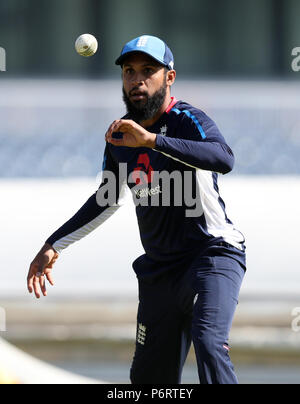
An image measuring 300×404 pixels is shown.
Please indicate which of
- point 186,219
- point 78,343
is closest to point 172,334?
point 186,219

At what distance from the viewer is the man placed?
447 cm

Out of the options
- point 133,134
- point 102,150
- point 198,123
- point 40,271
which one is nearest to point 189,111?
point 198,123

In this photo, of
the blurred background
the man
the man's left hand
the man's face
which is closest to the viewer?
the man's left hand

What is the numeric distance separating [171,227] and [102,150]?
683 cm

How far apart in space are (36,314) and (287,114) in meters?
4.49

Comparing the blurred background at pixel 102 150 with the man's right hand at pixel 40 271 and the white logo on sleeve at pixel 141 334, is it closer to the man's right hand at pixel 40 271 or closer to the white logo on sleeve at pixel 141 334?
the man's right hand at pixel 40 271

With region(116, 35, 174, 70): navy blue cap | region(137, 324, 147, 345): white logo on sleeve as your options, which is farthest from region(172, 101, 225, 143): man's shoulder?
region(137, 324, 147, 345): white logo on sleeve

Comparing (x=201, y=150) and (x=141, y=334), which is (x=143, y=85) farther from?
(x=141, y=334)

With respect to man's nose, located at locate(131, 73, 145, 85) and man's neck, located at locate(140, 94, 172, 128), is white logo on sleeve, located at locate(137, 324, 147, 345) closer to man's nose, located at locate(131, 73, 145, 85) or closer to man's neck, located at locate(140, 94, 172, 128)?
man's neck, located at locate(140, 94, 172, 128)

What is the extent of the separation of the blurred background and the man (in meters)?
3.80

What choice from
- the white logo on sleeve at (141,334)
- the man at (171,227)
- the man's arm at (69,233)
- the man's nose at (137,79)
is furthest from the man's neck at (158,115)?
the white logo on sleeve at (141,334)

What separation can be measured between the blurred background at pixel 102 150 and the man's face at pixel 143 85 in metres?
4.07

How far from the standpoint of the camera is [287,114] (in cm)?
1237
